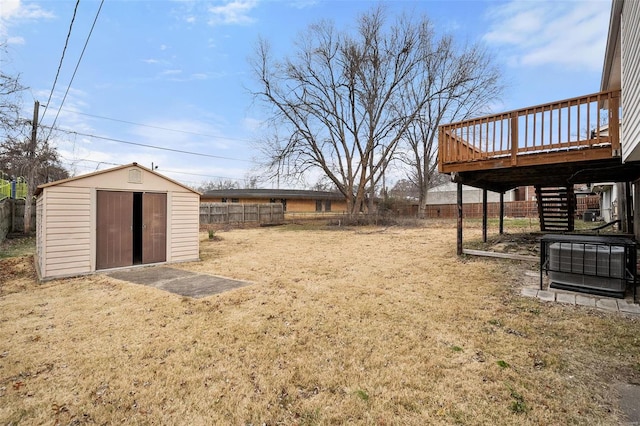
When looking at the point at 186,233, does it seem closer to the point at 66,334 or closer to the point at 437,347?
the point at 66,334

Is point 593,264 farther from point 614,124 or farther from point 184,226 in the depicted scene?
point 184,226

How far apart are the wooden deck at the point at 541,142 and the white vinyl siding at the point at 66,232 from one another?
8060 mm

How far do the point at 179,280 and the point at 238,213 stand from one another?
1561cm

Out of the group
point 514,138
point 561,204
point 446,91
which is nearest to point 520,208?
point 446,91

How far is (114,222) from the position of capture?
261 inches

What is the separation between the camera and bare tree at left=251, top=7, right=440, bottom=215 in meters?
19.1

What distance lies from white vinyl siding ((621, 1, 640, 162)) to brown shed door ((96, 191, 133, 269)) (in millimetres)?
8808

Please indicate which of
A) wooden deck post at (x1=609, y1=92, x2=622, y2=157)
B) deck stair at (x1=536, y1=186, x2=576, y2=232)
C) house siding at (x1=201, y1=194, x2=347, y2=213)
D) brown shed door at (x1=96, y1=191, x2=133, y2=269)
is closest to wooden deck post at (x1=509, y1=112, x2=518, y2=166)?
wooden deck post at (x1=609, y1=92, x2=622, y2=157)

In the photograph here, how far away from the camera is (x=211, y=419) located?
1.98 metres

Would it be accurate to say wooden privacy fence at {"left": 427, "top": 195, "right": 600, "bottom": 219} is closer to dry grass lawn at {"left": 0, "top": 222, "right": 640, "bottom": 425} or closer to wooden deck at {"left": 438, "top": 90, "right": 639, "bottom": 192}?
wooden deck at {"left": 438, "top": 90, "right": 639, "bottom": 192}

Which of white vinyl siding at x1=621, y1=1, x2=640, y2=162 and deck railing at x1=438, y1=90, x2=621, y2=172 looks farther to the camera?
deck railing at x1=438, y1=90, x2=621, y2=172

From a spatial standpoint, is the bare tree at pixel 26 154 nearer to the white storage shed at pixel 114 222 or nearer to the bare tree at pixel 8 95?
the bare tree at pixel 8 95

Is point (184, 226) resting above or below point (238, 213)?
below

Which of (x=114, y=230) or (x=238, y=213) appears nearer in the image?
(x=114, y=230)
